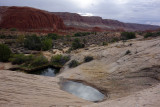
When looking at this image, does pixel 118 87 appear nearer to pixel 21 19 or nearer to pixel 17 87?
pixel 17 87

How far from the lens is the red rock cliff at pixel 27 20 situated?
72.1 m

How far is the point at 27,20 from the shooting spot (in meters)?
74.1

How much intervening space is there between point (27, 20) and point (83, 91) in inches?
2820

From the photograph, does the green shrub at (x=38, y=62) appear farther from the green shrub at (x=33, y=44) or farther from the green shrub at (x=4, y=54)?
the green shrub at (x=33, y=44)

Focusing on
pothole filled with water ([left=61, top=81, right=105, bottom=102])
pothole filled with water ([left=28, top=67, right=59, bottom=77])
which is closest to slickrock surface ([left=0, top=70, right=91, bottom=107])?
pothole filled with water ([left=61, top=81, right=105, bottom=102])

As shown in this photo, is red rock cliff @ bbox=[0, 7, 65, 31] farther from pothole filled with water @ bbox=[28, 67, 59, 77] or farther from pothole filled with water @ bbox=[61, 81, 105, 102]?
pothole filled with water @ bbox=[61, 81, 105, 102]

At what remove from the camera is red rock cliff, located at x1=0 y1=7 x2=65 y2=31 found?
7206 centimetres

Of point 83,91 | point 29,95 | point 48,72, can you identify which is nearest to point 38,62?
point 48,72

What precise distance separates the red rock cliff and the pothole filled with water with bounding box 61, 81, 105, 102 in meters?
66.3

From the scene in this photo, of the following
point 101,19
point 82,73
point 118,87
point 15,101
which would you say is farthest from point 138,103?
point 101,19

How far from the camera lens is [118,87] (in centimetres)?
1268

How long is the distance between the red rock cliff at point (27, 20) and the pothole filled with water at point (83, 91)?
66.3 m

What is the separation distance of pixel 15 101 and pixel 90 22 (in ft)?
376

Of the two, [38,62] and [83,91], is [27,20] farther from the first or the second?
[83,91]
